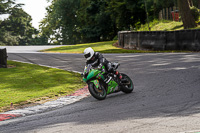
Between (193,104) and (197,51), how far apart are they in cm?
1649

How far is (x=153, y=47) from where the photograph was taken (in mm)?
25703

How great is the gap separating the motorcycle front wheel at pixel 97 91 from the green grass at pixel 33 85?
178 cm

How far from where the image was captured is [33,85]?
12.5m

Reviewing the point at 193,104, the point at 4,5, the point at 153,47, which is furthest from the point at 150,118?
the point at 4,5

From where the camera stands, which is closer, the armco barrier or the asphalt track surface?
the asphalt track surface

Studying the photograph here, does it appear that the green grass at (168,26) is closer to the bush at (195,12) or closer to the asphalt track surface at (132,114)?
the bush at (195,12)

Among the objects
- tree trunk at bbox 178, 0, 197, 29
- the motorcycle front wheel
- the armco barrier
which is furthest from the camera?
tree trunk at bbox 178, 0, 197, 29

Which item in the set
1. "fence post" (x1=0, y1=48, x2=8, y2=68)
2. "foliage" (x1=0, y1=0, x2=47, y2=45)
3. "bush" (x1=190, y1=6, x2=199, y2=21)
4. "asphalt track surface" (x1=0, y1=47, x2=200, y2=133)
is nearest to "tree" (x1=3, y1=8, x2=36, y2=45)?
"foliage" (x1=0, y1=0, x2=47, y2=45)

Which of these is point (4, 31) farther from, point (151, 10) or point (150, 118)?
point (150, 118)

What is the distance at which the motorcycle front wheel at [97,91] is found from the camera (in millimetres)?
9094

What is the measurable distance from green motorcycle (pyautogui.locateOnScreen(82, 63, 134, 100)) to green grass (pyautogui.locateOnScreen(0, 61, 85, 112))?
1.77 metres

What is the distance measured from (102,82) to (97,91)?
382mm

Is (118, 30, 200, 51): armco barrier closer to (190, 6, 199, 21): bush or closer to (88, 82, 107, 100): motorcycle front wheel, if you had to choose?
(190, 6, 199, 21): bush

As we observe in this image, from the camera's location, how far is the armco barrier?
23.5 metres
